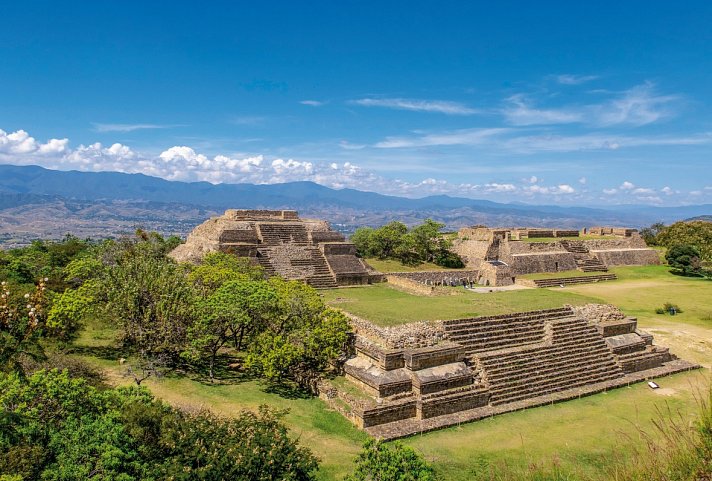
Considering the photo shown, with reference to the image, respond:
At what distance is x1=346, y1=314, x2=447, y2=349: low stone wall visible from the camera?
12.9 metres

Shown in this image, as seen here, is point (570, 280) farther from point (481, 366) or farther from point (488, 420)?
point (488, 420)

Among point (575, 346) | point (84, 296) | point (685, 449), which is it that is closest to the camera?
point (685, 449)

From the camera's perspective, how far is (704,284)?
29797mm

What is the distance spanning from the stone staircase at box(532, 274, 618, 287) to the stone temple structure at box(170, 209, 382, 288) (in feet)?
32.7

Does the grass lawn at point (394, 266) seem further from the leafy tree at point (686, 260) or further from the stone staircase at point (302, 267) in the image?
the leafy tree at point (686, 260)

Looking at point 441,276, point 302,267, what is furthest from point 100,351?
point 441,276

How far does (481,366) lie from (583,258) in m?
25.0

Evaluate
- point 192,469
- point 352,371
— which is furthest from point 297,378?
point 192,469

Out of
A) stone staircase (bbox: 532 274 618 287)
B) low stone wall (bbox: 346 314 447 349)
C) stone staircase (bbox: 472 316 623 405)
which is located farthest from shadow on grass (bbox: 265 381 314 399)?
stone staircase (bbox: 532 274 618 287)

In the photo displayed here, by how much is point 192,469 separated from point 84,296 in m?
9.43

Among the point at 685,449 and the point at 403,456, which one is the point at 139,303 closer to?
the point at 403,456

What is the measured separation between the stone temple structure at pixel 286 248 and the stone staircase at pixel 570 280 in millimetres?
9962

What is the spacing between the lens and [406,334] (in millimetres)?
13078

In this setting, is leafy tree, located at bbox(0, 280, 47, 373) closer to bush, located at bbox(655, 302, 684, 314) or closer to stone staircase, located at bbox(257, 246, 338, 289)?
stone staircase, located at bbox(257, 246, 338, 289)
